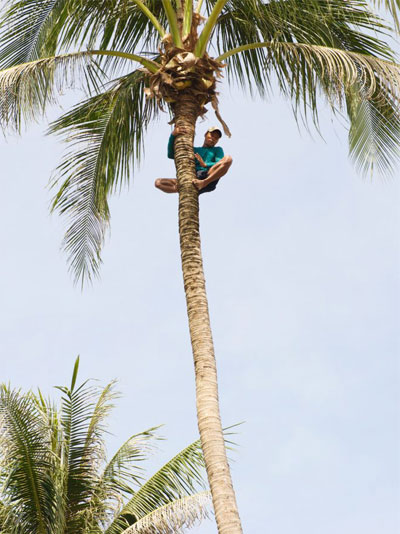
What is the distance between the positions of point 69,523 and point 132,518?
2.69ft

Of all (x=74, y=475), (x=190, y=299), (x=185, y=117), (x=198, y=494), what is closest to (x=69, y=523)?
(x=74, y=475)

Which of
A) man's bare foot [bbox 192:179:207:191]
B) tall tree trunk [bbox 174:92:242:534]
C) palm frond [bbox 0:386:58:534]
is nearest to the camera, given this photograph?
tall tree trunk [bbox 174:92:242:534]

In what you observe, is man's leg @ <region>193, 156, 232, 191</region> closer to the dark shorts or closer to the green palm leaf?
the dark shorts

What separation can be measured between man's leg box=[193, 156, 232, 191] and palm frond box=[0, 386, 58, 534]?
4512 millimetres

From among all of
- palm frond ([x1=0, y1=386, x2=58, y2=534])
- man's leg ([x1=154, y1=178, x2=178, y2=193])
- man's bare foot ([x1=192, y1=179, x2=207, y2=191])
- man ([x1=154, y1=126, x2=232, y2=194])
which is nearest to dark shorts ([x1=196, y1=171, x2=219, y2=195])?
man ([x1=154, y1=126, x2=232, y2=194])

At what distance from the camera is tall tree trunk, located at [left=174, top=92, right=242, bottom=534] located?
23.4 ft

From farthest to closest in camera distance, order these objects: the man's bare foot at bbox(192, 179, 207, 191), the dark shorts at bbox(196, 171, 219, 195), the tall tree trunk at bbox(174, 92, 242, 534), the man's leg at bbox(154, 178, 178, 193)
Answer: the man's leg at bbox(154, 178, 178, 193), the dark shorts at bbox(196, 171, 219, 195), the man's bare foot at bbox(192, 179, 207, 191), the tall tree trunk at bbox(174, 92, 242, 534)

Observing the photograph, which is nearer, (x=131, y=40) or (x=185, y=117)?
(x=185, y=117)

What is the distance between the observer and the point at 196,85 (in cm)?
897

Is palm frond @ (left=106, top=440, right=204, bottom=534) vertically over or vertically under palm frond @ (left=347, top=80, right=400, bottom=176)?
under

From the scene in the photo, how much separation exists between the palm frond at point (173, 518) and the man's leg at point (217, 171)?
186 inches

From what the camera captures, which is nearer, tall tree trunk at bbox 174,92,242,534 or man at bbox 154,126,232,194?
tall tree trunk at bbox 174,92,242,534

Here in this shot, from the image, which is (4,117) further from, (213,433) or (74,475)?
(74,475)

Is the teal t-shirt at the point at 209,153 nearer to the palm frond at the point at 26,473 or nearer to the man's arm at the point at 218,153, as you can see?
the man's arm at the point at 218,153
